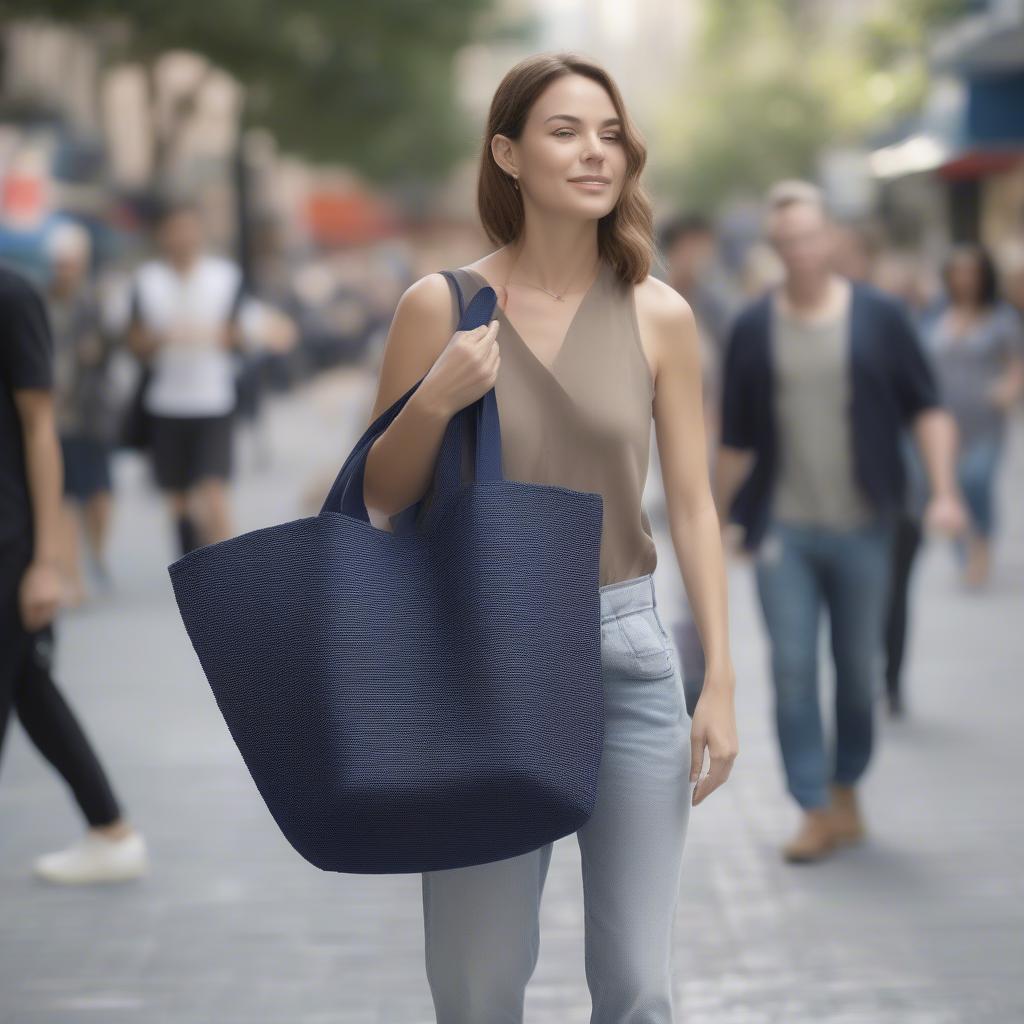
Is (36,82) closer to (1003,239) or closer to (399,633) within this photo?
(1003,239)

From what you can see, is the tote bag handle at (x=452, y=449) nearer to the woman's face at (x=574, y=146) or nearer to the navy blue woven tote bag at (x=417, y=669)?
the navy blue woven tote bag at (x=417, y=669)

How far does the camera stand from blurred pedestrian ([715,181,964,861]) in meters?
5.54

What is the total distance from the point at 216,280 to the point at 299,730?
7.68 meters

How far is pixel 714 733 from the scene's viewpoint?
9.56 ft

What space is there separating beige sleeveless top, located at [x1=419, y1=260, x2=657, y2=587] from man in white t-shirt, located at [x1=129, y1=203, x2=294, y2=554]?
7.09 metres

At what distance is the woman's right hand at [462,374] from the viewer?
2.71 metres

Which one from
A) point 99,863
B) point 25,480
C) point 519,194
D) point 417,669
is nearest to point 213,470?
point 99,863

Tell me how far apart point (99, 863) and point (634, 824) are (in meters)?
2.93

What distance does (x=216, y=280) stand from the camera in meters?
10.0

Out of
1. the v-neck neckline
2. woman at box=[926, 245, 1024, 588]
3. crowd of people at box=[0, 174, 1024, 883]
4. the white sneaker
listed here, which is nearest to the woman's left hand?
the v-neck neckline

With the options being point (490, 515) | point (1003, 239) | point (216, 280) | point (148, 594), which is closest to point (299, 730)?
point (490, 515)

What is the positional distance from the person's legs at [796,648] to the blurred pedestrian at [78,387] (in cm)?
588

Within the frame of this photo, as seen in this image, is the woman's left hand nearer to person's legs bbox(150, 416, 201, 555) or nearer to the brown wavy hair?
the brown wavy hair

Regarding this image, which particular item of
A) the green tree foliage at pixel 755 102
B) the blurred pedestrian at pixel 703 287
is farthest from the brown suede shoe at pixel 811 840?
the green tree foliage at pixel 755 102
